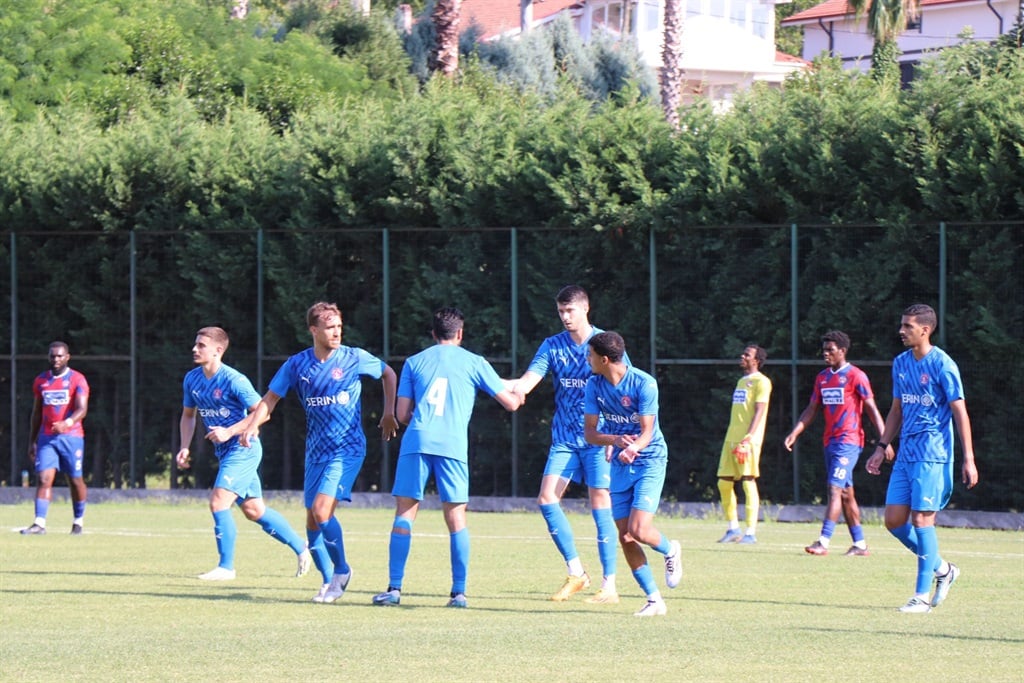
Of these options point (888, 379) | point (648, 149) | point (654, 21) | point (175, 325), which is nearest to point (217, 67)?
point (175, 325)

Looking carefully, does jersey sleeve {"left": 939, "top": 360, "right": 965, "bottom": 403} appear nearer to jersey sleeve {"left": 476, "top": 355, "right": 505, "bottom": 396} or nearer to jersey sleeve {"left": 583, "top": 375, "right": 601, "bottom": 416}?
jersey sleeve {"left": 583, "top": 375, "right": 601, "bottom": 416}

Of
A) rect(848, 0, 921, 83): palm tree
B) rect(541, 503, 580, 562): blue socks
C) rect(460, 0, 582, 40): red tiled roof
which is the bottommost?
rect(541, 503, 580, 562): blue socks

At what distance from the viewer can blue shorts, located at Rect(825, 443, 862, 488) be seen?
15083mm

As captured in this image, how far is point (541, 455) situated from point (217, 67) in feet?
53.9

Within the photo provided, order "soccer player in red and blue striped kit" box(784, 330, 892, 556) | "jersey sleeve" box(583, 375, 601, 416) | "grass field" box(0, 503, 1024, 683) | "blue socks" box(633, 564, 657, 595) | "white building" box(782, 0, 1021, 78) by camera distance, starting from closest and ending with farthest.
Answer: "grass field" box(0, 503, 1024, 683)
"blue socks" box(633, 564, 657, 595)
"jersey sleeve" box(583, 375, 601, 416)
"soccer player in red and blue striped kit" box(784, 330, 892, 556)
"white building" box(782, 0, 1021, 78)

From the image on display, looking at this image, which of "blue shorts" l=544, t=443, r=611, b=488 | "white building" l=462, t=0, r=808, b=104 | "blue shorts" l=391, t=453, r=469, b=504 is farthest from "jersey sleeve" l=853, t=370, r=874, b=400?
"white building" l=462, t=0, r=808, b=104

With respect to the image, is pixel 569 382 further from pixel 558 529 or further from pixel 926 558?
pixel 926 558

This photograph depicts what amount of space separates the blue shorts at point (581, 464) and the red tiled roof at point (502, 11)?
52.8 metres

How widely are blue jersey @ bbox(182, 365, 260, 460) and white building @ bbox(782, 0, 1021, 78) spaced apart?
1724 inches

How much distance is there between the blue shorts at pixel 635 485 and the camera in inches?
409

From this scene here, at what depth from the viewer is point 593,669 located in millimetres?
8094

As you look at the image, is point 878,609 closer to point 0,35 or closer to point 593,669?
point 593,669

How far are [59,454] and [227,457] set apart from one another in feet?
17.2

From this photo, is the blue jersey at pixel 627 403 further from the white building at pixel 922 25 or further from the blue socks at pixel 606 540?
the white building at pixel 922 25
